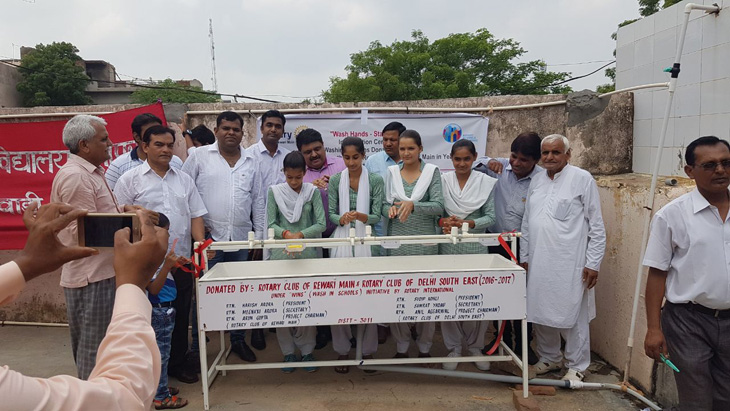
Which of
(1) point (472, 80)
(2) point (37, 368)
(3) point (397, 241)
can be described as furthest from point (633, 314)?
(1) point (472, 80)

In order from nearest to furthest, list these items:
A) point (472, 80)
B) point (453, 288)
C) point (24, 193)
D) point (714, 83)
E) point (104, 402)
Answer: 1. point (104, 402)
2. point (453, 288)
3. point (714, 83)
4. point (24, 193)
5. point (472, 80)

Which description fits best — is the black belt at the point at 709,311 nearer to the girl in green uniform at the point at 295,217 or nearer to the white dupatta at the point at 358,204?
the white dupatta at the point at 358,204

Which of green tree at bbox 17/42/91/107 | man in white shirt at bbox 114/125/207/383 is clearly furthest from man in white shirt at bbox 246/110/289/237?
green tree at bbox 17/42/91/107

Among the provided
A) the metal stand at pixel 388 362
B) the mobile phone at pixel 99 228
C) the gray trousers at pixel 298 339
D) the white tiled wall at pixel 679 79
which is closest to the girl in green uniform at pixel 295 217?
the gray trousers at pixel 298 339

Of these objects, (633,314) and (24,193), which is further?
(24,193)

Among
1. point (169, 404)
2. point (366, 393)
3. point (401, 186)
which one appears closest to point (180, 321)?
point (169, 404)

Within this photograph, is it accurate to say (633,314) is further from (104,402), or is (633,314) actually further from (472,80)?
(472,80)

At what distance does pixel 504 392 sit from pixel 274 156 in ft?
9.29

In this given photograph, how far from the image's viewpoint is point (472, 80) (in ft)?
79.9

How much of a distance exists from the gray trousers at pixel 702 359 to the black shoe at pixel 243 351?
10.1 ft

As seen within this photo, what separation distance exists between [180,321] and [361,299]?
64.9 inches

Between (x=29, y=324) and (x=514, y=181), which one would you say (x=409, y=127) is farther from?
(x=29, y=324)

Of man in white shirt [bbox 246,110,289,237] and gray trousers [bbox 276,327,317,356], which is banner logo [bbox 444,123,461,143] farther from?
gray trousers [bbox 276,327,317,356]

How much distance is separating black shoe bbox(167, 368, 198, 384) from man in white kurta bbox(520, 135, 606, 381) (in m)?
2.65
